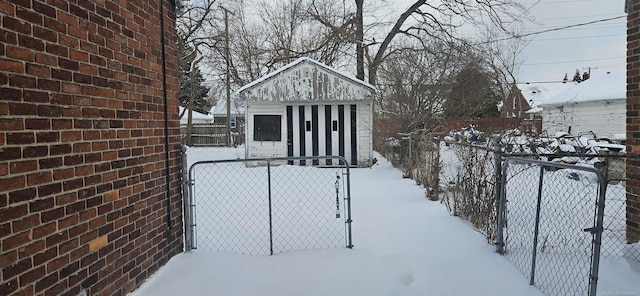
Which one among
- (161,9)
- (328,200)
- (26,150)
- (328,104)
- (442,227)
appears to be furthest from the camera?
(328,104)

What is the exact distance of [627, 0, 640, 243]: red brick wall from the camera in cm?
412

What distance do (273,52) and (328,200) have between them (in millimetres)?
16605

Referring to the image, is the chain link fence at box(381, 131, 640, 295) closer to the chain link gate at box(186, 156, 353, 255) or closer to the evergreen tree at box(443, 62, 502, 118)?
the chain link gate at box(186, 156, 353, 255)

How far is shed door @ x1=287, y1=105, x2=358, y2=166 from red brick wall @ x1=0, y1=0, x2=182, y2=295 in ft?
32.6

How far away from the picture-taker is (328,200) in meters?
7.80

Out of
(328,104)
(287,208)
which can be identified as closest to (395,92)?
(328,104)

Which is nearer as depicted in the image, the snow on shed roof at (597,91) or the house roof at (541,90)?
the snow on shed roof at (597,91)

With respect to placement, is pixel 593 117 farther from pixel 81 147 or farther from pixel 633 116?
pixel 81 147

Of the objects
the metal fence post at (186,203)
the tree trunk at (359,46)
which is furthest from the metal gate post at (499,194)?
the tree trunk at (359,46)

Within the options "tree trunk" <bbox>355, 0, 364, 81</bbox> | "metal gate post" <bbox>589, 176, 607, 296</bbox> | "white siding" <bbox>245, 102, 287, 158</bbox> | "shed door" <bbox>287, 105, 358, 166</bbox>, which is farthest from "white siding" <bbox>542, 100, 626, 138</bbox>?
"metal gate post" <bbox>589, 176, 607, 296</bbox>

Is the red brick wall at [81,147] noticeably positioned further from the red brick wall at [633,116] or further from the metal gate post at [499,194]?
the red brick wall at [633,116]

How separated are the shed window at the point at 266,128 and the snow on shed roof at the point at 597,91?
642 inches

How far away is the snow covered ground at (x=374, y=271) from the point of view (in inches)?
136

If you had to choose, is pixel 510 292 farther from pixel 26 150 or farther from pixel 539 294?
pixel 26 150
